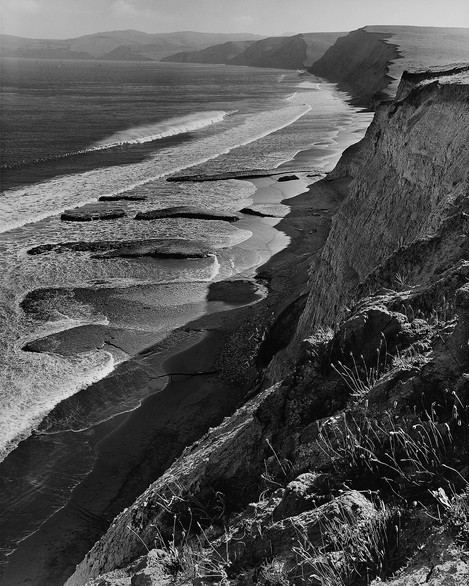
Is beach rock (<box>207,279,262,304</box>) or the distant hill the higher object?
the distant hill

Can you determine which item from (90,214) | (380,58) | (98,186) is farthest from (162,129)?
(380,58)

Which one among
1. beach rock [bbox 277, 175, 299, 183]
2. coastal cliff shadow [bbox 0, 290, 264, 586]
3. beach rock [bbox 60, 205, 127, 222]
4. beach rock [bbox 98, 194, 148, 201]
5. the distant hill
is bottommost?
coastal cliff shadow [bbox 0, 290, 264, 586]

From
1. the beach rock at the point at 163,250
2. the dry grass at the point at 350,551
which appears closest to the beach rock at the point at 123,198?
the beach rock at the point at 163,250

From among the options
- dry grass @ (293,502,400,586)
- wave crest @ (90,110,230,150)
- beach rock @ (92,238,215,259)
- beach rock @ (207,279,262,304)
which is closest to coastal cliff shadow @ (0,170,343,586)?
beach rock @ (207,279,262,304)

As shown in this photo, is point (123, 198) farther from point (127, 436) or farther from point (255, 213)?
point (127, 436)

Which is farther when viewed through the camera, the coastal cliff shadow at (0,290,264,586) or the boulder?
the boulder

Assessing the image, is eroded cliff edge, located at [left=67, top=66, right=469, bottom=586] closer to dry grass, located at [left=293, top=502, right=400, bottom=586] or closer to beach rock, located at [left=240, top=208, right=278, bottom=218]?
dry grass, located at [left=293, top=502, right=400, bottom=586]

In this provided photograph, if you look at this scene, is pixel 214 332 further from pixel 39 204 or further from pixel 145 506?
pixel 39 204
